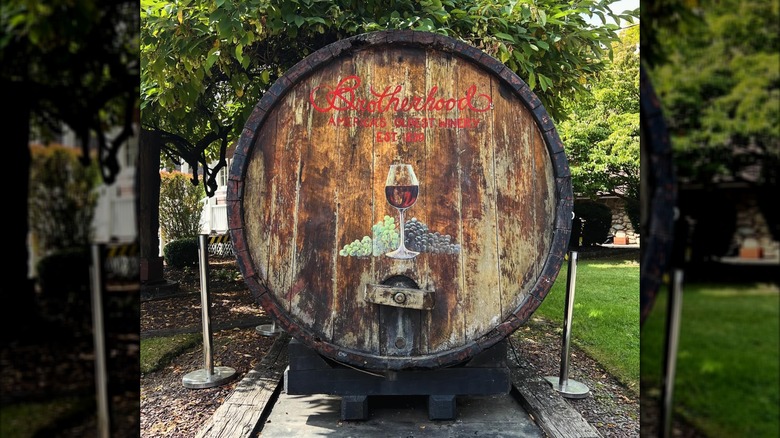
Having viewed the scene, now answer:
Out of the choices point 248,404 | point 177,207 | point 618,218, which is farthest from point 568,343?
point 618,218

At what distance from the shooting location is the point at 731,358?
40.8 inches

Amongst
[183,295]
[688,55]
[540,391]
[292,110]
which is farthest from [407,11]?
[183,295]

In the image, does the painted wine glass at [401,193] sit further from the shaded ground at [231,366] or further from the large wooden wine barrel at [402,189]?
the shaded ground at [231,366]

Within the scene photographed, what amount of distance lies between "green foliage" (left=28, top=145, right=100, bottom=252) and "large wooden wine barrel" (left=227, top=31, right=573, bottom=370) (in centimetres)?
165

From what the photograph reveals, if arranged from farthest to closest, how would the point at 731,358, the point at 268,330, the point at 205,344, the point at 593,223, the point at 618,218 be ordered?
the point at 618,218, the point at 593,223, the point at 268,330, the point at 205,344, the point at 731,358

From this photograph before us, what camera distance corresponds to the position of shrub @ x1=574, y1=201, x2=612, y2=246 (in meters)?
14.9

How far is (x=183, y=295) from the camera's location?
7.73m

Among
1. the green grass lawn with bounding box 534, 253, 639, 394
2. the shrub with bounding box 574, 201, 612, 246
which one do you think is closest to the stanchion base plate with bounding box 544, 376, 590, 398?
the green grass lawn with bounding box 534, 253, 639, 394

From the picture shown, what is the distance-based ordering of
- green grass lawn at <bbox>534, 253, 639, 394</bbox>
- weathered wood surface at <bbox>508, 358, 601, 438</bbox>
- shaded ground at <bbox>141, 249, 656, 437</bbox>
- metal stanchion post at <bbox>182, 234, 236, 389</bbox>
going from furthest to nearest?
green grass lawn at <bbox>534, 253, 639, 394</bbox> < metal stanchion post at <bbox>182, 234, 236, 389</bbox> < shaded ground at <bbox>141, 249, 656, 437</bbox> < weathered wood surface at <bbox>508, 358, 601, 438</bbox>

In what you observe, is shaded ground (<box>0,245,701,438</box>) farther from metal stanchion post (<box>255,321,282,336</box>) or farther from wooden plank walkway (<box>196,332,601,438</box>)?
wooden plank walkway (<box>196,332,601,438</box>)

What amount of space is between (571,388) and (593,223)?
12.0 m

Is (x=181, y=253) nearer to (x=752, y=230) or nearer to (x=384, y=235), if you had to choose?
(x=384, y=235)

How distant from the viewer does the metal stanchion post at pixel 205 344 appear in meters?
3.93

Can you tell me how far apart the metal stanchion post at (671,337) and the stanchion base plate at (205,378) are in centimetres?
360
